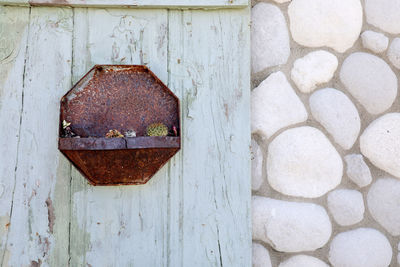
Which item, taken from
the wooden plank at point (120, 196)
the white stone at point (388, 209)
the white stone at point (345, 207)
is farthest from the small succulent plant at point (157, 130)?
the white stone at point (388, 209)

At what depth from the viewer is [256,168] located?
56.8 inches

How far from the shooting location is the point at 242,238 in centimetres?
137

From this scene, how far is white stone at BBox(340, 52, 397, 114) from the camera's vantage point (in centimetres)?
147

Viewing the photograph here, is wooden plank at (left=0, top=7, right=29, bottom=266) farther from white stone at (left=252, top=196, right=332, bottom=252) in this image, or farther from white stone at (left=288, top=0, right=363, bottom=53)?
white stone at (left=288, top=0, right=363, bottom=53)

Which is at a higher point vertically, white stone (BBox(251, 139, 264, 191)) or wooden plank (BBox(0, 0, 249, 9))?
wooden plank (BBox(0, 0, 249, 9))

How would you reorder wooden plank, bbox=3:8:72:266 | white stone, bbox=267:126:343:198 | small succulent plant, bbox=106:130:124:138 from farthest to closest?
white stone, bbox=267:126:343:198 → wooden plank, bbox=3:8:72:266 → small succulent plant, bbox=106:130:124:138

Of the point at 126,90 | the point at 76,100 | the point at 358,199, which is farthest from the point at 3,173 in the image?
the point at 358,199

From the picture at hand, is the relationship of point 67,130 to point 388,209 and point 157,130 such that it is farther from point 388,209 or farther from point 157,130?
point 388,209

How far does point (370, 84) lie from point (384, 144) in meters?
0.22

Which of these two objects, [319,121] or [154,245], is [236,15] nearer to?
[319,121]

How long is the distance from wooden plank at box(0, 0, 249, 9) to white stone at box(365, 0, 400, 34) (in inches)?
18.5

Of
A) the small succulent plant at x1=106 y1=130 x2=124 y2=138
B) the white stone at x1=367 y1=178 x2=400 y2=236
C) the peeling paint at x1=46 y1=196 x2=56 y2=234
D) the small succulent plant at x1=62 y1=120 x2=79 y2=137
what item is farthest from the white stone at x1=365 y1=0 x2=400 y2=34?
the peeling paint at x1=46 y1=196 x2=56 y2=234

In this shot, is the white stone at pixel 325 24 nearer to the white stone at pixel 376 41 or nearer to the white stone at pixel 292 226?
the white stone at pixel 376 41

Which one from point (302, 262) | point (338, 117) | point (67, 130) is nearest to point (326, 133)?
point (338, 117)
